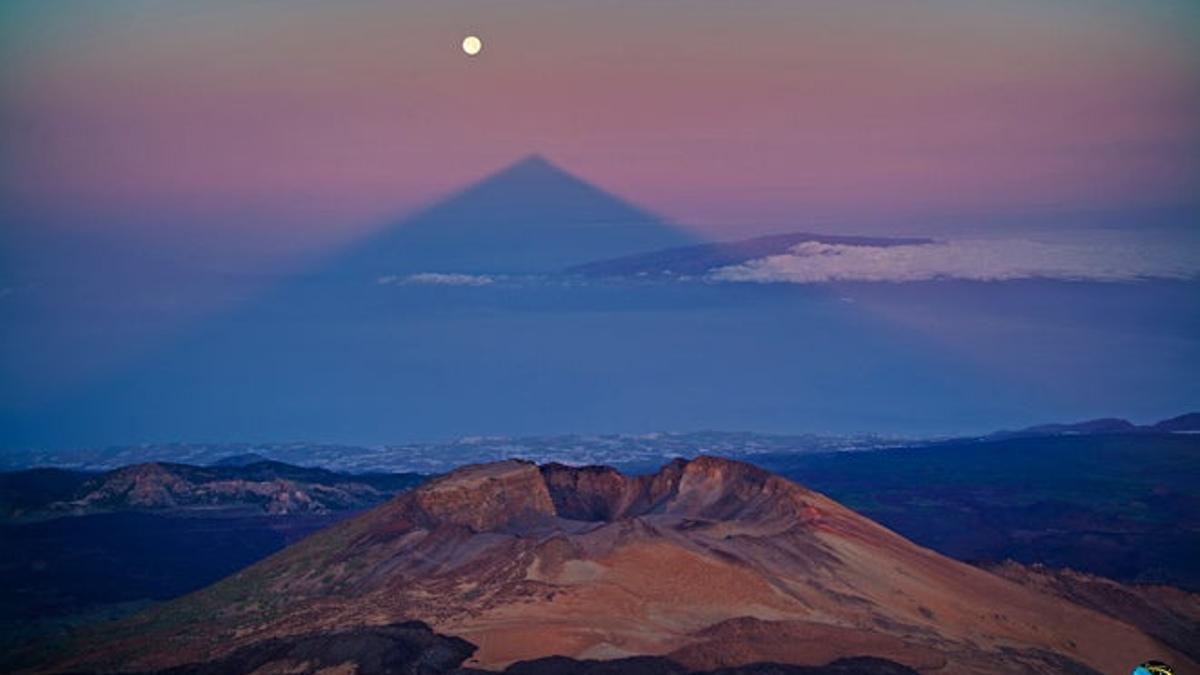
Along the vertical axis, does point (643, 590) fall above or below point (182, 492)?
above

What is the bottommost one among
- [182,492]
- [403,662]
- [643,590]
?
[182,492]

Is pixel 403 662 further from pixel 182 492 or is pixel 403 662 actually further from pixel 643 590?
pixel 182 492

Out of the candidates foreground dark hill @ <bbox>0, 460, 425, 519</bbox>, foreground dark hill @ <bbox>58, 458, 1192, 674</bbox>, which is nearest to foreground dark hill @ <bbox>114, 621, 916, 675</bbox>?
foreground dark hill @ <bbox>58, 458, 1192, 674</bbox>

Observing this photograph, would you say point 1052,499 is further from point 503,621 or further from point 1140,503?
point 503,621

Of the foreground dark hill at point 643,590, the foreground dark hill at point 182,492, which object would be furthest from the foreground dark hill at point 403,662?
the foreground dark hill at point 182,492

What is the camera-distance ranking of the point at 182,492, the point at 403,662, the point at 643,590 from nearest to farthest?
the point at 403,662, the point at 643,590, the point at 182,492

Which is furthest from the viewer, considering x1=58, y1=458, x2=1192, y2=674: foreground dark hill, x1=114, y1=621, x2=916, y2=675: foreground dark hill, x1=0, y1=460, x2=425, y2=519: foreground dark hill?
x1=0, y1=460, x2=425, y2=519: foreground dark hill

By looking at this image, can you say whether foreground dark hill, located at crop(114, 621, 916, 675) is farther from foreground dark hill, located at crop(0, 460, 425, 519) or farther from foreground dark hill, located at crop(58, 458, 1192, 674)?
foreground dark hill, located at crop(0, 460, 425, 519)

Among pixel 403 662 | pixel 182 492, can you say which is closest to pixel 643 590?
pixel 403 662
